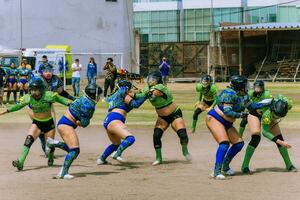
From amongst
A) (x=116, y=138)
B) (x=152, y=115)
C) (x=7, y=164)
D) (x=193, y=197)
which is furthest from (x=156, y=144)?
(x=152, y=115)

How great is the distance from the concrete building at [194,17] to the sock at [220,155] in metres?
54.0

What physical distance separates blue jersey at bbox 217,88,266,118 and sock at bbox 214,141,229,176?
0.49 metres

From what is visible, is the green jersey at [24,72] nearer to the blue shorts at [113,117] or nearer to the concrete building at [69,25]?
the blue shorts at [113,117]

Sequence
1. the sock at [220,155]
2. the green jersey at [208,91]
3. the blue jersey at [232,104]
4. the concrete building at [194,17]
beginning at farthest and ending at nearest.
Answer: the concrete building at [194,17] < the green jersey at [208,91] < the blue jersey at [232,104] < the sock at [220,155]

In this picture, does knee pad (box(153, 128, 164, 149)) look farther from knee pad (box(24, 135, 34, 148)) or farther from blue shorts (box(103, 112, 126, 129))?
knee pad (box(24, 135, 34, 148))

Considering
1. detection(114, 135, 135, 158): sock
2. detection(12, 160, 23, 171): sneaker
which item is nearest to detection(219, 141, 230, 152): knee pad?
detection(114, 135, 135, 158): sock

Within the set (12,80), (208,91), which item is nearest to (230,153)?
(208,91)

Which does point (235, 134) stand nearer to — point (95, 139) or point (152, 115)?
point (95, 139)

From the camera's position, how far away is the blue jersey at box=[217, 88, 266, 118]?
38.0 ft

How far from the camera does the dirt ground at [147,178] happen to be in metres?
10.1

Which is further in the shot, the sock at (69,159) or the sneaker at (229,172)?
the sneaker at (229,172)

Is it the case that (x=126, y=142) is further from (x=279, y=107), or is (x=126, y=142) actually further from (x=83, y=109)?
(x=279, y=107)

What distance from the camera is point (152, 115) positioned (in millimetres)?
23969

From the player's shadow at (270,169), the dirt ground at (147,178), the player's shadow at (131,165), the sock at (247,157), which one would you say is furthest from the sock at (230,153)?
the player's shadow at (131,165)
